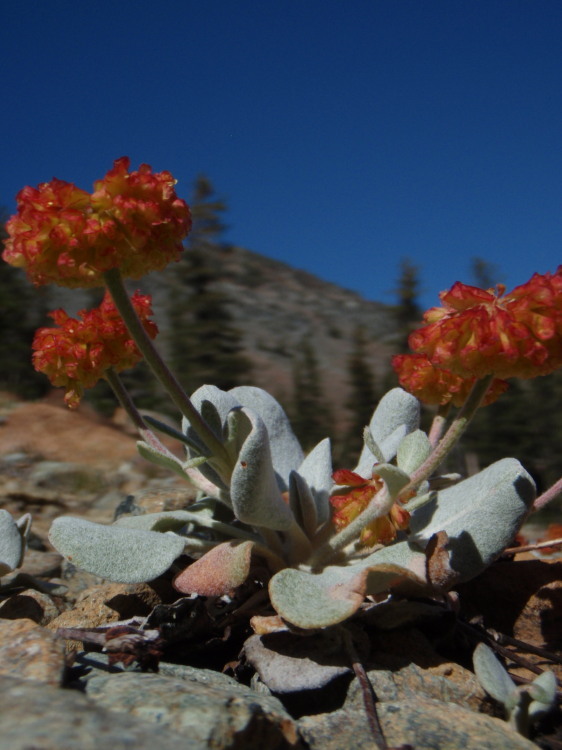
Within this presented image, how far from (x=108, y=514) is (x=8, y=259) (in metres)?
3.64

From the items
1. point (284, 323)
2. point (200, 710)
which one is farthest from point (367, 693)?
point (284, 323)

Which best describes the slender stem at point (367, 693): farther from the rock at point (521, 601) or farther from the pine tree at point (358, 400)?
the pine tree at point (358, 400)

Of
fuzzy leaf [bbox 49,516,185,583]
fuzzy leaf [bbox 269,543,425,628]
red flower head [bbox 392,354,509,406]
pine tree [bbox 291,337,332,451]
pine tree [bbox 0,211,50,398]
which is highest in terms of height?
pine tree [bbox 0,211,50,398]

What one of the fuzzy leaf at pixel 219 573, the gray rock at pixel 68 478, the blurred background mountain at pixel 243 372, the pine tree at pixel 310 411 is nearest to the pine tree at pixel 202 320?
Answer: the blurred background mountain at pixel 243 372

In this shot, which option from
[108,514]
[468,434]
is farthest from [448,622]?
[468,434]

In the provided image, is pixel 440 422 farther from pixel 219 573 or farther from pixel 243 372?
pixel 243 372

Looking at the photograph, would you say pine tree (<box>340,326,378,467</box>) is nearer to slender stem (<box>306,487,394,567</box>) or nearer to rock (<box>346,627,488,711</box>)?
slender stem (<box>306,487,394,567</box>)

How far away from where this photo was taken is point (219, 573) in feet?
7.16

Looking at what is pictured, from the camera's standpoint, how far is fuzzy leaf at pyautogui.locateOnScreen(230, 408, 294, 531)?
211 centimetres

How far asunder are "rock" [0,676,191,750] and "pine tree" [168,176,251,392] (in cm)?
665

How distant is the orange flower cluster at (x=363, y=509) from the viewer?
230cm

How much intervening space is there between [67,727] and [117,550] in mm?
1066

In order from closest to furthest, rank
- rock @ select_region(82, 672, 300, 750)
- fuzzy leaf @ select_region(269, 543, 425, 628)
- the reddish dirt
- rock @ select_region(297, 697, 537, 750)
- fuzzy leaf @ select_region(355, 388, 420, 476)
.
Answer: rock @ select_region(82, 672, 300, 750), rock @ select_region(297, 697, 537, 750), fuzzy leaf @ select_region(269, 543, 425, 628), fuzzy leaf @ select_region(355, 388, 420, 476), the reddish dirt

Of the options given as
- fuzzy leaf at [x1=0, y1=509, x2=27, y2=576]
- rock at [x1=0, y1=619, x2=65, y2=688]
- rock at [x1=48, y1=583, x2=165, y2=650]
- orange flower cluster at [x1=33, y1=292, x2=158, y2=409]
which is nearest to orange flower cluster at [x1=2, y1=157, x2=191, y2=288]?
orange flower cluster at [x1=33, y1=292, x2=158, y2=409]
